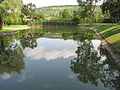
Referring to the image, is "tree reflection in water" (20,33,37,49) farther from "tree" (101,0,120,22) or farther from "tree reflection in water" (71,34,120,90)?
"tree" (101,0,120,22)

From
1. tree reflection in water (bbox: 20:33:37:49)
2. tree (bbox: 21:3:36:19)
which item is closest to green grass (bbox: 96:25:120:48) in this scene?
tree reflection in water (bbox: 20:33:37:49)

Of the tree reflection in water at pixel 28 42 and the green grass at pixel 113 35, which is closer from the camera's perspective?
the green grass at pixel 113 35

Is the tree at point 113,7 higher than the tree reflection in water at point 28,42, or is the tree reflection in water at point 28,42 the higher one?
the tree at point 113,7

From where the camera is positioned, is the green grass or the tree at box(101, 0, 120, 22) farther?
the tree at box(101, 0, 120, 22)

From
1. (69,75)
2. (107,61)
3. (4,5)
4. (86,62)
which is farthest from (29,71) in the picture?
(4,5)

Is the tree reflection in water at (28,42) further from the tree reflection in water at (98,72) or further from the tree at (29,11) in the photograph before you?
the tree at (29,11)

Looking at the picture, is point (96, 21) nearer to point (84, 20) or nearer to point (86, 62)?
point (84, 20)

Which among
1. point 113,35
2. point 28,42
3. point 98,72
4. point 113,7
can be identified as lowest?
point 28,42

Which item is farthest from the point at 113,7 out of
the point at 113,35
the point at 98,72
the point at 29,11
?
the point at 29,11

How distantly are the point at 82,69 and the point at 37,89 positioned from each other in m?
4.07

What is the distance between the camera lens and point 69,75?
34.3 feet

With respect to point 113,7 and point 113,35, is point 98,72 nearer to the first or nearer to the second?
point 113,35

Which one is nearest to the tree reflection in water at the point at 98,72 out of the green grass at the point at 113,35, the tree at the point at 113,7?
the green grass at the point at 113,35

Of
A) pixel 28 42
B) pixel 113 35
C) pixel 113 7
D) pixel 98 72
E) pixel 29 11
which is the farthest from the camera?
pixel 29 11
